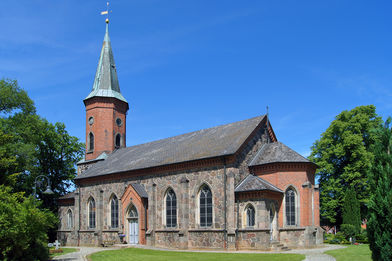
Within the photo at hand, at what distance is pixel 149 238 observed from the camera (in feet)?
98.4

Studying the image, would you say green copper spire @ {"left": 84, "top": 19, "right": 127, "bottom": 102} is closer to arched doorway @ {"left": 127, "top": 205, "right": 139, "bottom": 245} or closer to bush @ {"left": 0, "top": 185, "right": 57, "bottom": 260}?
arched doorway @ {"left": 127, "top": 205, "right": 139, "bottom": 245}

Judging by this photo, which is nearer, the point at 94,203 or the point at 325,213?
the point at 94,203

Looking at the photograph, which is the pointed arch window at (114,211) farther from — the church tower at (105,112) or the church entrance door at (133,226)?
the church tower at (105,112)

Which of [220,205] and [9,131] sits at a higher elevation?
[9,131]

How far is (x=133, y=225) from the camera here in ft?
105

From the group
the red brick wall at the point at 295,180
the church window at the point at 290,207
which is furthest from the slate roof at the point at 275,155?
the church window at the point at 290,207

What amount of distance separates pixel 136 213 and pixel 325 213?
21751 millimetres

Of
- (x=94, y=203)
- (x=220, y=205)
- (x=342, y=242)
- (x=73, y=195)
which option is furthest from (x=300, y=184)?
(x=73, y=195)

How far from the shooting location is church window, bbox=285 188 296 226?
26.7 meters

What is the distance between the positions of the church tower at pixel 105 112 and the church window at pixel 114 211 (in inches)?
340

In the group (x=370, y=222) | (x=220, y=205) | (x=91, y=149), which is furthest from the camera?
(x=91, y=149)

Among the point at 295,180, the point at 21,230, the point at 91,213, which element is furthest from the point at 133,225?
the point at 21,230

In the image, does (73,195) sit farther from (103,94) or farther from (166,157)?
(166,157)

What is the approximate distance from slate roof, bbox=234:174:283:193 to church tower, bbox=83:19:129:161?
20.4m
